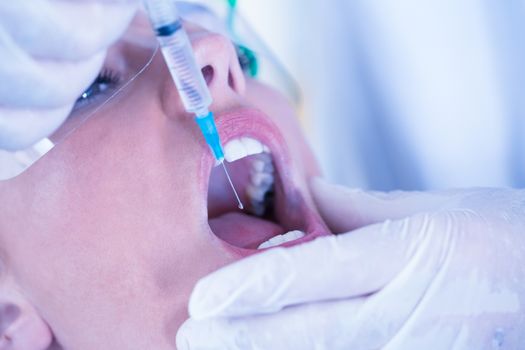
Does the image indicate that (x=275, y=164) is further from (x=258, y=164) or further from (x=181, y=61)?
(x=181, y=61)

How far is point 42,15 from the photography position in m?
0.70

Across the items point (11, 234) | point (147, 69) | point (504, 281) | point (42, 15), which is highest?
point (42, 15)

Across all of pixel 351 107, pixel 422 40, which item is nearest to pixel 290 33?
pixel 351 107

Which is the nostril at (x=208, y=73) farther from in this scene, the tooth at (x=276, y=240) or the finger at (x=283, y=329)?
the finger at (x=283, y=329)

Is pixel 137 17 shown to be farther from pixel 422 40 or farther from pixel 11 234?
pixel 422 40

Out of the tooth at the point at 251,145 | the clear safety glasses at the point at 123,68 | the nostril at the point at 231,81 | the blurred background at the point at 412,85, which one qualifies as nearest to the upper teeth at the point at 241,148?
the tooth at the point at 251,145

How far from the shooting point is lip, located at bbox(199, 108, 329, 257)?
3.29 feet

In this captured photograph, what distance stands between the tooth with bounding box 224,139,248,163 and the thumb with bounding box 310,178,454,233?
219 millimetres

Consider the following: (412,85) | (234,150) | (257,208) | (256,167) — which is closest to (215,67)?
(234,150)

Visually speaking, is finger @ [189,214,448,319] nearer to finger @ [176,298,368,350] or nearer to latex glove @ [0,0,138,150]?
finger @ [176,298,368,350]

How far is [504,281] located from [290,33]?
3.47 ft

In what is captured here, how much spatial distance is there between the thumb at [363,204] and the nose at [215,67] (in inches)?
11.4

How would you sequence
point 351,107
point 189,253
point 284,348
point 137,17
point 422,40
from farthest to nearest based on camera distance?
point 351,107 → point 422,40 → point 137,17 → point 189,253 → point 284,348

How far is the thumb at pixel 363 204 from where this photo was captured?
1127 millimetres
